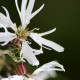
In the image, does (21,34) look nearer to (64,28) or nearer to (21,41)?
(21,41)

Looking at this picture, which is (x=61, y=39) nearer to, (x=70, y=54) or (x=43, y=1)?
(x=70, y=54)

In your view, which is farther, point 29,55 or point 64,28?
point 64,28

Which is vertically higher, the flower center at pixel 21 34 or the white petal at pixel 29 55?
the flower center at pixel 21 34

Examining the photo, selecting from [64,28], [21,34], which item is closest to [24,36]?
[21,34]

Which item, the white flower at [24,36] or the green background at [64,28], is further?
the green background at [64,28]

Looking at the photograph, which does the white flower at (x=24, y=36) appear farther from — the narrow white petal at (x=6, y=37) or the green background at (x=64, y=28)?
the green background at (x=64, y=28)

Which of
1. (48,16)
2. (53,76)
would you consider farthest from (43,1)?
(53,76)

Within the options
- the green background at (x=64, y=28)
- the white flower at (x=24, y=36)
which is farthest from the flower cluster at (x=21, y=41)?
the green background at (x=64, y=28)

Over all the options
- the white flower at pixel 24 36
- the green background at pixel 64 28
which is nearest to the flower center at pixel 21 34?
the white flower at pixel 24 36
